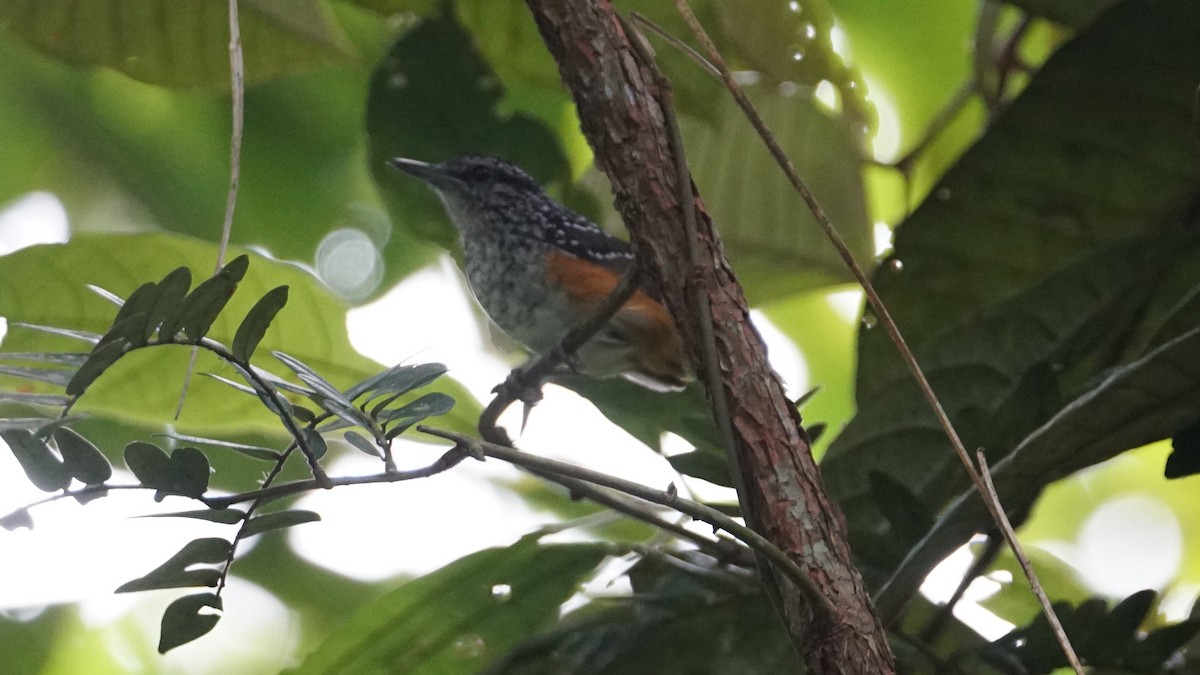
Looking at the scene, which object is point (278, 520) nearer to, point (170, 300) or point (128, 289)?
point (170, 300)

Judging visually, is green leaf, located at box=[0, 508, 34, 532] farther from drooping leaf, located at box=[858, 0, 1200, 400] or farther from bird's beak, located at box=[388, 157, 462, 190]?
bird's beak, located at box=[388, 157, 462, 190]

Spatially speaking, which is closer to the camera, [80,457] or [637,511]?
[80,457]

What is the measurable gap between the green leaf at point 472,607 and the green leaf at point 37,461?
82 cm

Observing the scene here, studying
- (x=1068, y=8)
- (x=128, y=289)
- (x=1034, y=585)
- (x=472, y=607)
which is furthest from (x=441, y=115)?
(x=1034, y=585)

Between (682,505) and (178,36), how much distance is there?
4.64 ft

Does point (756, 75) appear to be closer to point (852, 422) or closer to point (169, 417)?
point (852, 422)

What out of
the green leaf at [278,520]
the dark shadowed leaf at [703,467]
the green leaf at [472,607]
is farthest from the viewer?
the green leaf at [472,607]

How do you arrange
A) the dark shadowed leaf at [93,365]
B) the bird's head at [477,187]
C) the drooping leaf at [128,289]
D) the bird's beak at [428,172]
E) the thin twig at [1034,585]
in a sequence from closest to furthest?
the dark shadowed leaf at [93,365]
the thin twig at [1034,585]
the drooping leaf at [128,289]
the bird's beak at [428,172]
the bird's head at [477,187]

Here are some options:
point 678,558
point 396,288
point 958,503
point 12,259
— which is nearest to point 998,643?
point 958,503

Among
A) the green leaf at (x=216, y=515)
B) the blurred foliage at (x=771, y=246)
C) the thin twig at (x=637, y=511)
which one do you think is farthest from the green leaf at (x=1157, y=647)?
the green leaf at (x=216, y=515)

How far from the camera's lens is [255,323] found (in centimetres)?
93

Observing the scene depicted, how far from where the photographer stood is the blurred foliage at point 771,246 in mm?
1492

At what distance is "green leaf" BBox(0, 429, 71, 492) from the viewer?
0.89m

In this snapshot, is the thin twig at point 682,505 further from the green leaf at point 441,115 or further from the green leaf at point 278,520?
the green leaf at point 441,115
